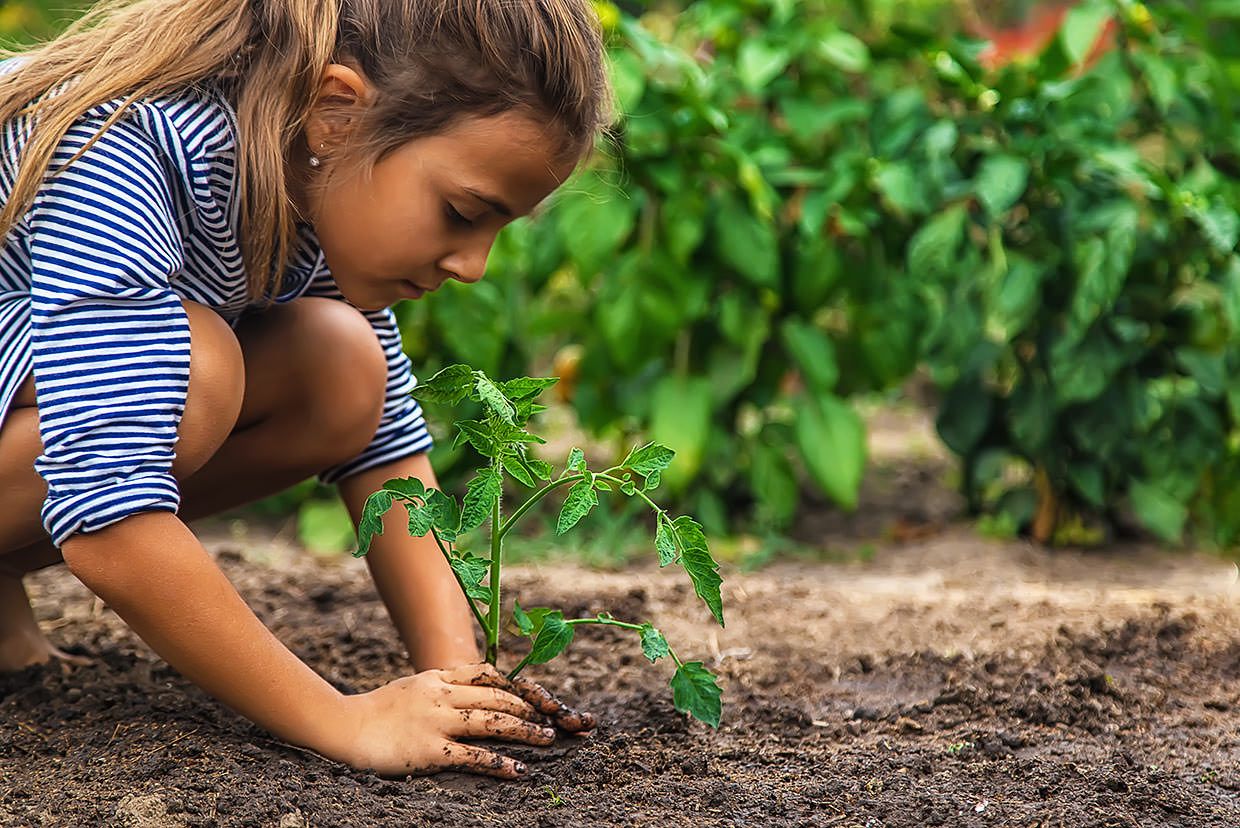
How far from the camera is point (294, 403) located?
1960mm

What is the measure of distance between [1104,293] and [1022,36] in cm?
352

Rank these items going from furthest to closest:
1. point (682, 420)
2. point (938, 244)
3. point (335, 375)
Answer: point (682, 420) → point (938, 244) → point (335, 375)

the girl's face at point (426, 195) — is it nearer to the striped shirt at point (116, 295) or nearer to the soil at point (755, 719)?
the striped shirt at point (116, 295)

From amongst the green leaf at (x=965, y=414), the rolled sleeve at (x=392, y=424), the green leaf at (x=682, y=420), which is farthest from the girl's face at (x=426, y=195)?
the green leaf at (x=965, y=414)

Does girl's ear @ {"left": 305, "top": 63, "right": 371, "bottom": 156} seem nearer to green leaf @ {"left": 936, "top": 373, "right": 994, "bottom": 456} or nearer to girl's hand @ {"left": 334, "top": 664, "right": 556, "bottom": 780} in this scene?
girl's hand @ {"left": 334, "top": 664, "right": 556, "bottom": 780}

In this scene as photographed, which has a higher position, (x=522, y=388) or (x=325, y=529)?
(x=522, y=388)

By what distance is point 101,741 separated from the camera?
Result: 1758 millimetres

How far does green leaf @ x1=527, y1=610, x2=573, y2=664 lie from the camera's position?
1696 millimetres

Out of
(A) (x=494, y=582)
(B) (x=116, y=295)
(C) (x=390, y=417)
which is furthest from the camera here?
(C) (x=390, y=417)

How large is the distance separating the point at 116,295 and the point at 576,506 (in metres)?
0.56

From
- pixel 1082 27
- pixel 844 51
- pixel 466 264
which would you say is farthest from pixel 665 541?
pixel 1082 27

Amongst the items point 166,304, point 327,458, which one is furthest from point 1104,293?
point 166,304

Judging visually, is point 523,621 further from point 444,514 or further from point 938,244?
point 938,244

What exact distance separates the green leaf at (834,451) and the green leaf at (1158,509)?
63 cm
